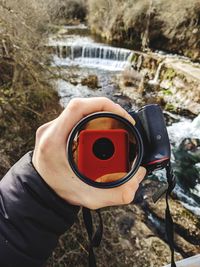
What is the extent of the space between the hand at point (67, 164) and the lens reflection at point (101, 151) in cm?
2

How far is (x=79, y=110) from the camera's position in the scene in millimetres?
631

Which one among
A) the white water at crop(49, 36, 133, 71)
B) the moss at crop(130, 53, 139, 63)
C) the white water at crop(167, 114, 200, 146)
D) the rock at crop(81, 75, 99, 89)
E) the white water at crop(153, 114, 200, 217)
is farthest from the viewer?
the white water at crop(49, 36, 133, 71)

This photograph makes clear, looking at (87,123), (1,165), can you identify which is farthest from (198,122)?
(87,123)

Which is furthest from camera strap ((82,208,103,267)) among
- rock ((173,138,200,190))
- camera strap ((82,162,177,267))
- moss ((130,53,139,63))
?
moss ((130,53,139,63))

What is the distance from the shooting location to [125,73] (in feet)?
27.3

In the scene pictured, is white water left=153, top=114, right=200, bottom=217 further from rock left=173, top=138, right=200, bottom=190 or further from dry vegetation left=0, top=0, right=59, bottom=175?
dry vegetation left=0, top=0, right=59, bottom=175

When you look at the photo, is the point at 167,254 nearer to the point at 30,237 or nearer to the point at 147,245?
the point at 147,245

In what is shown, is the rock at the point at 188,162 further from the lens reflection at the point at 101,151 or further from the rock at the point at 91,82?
the lens reflection at the point at 101,151

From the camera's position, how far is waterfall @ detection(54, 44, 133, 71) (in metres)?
9.62

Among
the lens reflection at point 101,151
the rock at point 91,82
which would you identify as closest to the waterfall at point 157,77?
the rock at point 91,82

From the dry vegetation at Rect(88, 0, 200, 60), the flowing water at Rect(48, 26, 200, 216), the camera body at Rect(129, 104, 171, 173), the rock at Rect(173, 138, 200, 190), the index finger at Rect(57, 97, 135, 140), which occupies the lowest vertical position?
the rock at Rect(173, 138, 200, 190)

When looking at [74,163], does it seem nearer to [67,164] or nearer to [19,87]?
[67,164]

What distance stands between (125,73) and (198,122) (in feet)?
9.57

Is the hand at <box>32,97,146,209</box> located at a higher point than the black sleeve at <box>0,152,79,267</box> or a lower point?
higher
